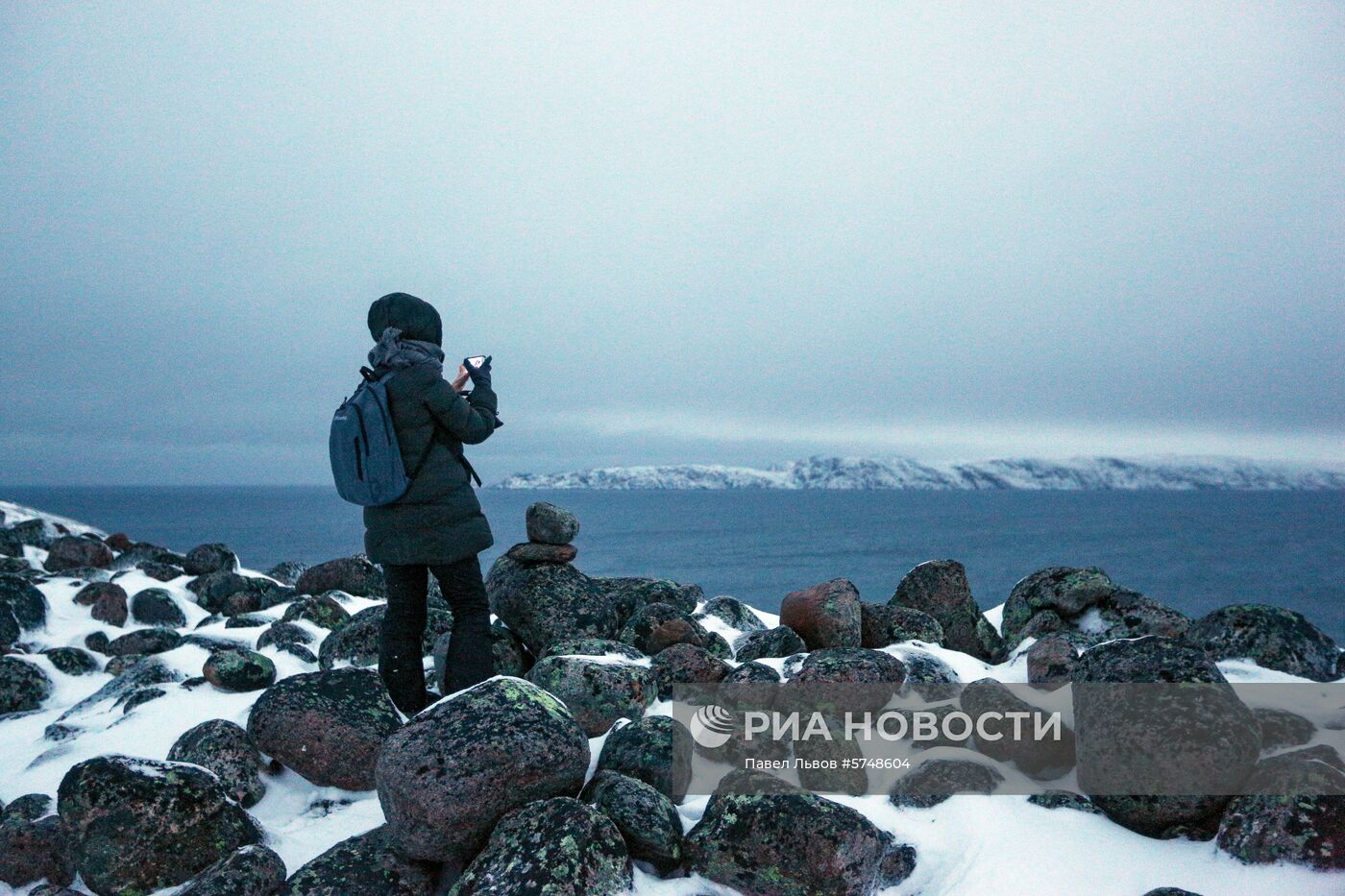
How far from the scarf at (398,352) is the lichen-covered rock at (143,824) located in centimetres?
321

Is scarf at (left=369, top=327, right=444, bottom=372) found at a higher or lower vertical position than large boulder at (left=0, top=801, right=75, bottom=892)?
higher

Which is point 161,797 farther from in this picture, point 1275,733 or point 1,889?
point 1275,733

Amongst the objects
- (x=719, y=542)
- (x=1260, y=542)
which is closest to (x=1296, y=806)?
(x=719, y=542)

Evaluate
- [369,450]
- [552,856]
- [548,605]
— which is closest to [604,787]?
[552,856]

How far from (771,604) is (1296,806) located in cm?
4930

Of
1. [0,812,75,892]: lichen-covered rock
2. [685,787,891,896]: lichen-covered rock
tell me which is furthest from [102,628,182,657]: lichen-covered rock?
[685,787,891,896]: lichen-covered rock

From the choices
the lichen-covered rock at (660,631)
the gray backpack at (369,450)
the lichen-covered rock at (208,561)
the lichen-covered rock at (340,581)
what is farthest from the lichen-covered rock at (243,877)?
the lichen-covered rock at (208,561)

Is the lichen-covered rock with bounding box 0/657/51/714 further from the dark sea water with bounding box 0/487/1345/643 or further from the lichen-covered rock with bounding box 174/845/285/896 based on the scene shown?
the dark sea water with bounding box 0/487/1345/643

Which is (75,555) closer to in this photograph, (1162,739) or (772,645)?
(772,645)

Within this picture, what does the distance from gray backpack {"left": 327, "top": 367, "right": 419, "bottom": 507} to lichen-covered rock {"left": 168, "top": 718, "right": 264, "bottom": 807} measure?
2431mm

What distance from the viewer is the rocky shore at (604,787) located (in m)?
4.41

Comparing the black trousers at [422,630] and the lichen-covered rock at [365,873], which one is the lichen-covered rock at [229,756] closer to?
the black trousers at [422,630]

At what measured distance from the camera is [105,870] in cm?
493

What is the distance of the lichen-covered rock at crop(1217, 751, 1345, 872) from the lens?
407 centimetres
